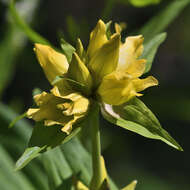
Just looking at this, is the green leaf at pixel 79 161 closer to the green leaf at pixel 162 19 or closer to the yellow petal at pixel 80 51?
the yellow petal at pixel 80 51

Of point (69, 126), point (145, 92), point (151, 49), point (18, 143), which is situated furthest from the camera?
point (145, 92)

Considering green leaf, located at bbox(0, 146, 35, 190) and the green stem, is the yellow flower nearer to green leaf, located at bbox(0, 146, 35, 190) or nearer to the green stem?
the green stem

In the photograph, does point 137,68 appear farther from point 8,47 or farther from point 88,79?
point 8,47

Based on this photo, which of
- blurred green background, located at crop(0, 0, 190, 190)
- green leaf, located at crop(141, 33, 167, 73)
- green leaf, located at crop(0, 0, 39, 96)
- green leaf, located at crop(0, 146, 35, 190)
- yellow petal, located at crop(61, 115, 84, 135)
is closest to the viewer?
yellow petal, located at crop(61, 115, 84, 135)

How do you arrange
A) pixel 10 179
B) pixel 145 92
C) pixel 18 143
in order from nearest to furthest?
pixel 10 179 → pixel 18 143 → pixel 145 92

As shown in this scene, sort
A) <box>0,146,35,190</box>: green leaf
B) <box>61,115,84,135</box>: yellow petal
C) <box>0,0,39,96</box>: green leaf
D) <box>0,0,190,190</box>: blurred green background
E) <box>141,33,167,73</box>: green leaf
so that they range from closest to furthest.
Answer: <box>61,115,84,135</box>: yellow petal
<box>141,33,167,73</box>: green leaf
<box>0,146,35,190</box>: green leaf
<box>0,0,39,96</box>: green leaf
<box>0,0,190,190</box>: blurred green background

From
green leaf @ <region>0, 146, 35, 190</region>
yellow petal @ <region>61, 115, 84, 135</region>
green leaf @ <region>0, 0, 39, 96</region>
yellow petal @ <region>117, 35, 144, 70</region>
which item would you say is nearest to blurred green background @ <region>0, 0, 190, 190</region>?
green leaf @ <region>0, 0, 39, 96</region>

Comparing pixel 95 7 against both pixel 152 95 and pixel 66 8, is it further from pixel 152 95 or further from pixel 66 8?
pixel 152 95

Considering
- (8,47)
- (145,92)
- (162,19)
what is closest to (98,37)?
(162,19)
